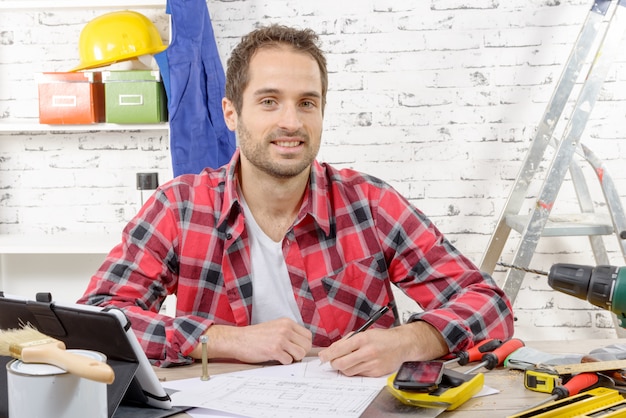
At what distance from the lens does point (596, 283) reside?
3.66 ft

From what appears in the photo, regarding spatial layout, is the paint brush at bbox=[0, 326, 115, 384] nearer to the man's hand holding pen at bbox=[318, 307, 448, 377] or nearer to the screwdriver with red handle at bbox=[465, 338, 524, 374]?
the man's hand holding pen at bbox=[318, 307, 448, 377]

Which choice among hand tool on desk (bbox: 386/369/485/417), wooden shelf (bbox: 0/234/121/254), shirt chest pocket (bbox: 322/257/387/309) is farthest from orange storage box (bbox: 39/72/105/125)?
hand tool on desk (bbox: 386/369/485/417)

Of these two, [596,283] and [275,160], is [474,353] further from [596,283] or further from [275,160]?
[275,160]

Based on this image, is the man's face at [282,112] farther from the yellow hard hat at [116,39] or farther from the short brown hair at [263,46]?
the yellow hard hat at [116,39]

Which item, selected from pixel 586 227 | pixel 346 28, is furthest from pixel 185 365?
pixel 346 28

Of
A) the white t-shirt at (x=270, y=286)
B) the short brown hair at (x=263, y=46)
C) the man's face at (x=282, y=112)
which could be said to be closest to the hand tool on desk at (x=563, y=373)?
the white t-shirt at (x=270, y=286)

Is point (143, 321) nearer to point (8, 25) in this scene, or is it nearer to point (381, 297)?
point (381, 297)

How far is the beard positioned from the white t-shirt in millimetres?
179

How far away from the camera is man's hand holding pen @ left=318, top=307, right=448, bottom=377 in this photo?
4.20 ft

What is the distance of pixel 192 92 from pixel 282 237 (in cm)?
121

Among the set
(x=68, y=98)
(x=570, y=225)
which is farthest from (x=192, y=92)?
(x=570, y=225)

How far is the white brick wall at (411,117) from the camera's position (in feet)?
10.5

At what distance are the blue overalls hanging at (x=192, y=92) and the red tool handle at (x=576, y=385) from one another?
1.94m

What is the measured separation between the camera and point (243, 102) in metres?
1.84
